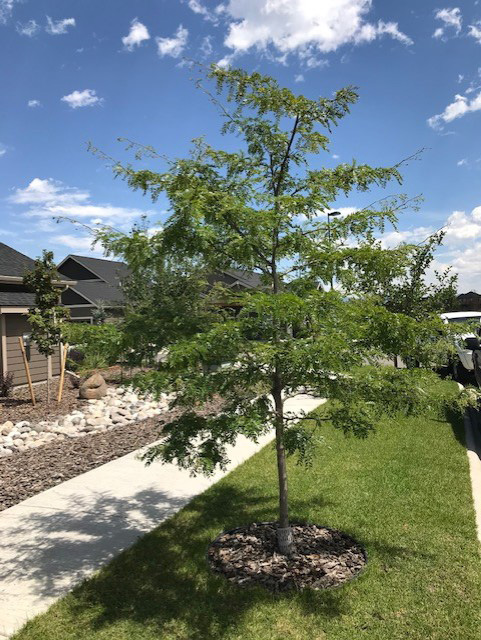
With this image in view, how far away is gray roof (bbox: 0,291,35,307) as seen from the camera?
42.1ft

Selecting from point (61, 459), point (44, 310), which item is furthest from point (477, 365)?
point (44, 310)

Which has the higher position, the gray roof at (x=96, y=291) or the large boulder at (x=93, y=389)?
the gray roof at (x=96, y=291)

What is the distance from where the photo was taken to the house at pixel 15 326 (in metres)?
12.9

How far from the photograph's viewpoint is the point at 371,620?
133 inches

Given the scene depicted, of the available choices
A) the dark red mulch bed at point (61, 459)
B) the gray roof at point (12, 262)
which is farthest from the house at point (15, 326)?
the dark red mulch bed at point (61, 459)

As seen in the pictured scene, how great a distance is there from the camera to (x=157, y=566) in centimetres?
420

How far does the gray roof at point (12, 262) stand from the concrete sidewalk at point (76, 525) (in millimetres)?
8770

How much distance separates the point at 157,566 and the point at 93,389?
322 inches

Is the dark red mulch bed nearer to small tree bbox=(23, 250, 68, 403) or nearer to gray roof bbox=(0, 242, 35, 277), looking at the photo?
small tree bbox=(23, 250, 68, 403)

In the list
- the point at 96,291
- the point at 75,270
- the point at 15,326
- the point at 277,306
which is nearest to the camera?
the point at 277,306

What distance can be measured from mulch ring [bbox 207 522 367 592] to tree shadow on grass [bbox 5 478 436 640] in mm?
118

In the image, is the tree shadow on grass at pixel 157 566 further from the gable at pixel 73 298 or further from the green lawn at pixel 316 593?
the gable at pixel 73 298

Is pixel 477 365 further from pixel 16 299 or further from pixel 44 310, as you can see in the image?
pixel 16 299

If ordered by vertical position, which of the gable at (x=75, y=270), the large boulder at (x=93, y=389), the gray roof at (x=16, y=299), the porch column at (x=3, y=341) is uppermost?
the gable at (x=75, y=270)
